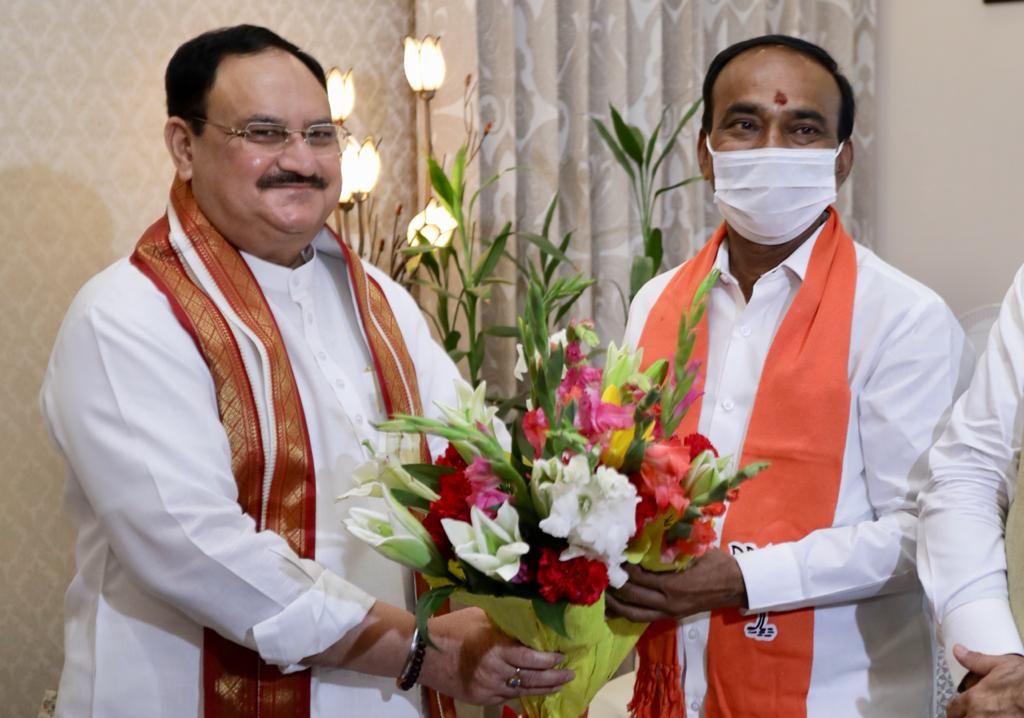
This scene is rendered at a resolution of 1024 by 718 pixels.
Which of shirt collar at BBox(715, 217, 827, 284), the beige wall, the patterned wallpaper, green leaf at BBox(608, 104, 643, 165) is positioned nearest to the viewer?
shirt collar at BBox(715, 217, 827, 284)

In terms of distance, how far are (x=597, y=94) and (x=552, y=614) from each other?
2.76 metres

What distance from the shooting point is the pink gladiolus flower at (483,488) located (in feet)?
4.90

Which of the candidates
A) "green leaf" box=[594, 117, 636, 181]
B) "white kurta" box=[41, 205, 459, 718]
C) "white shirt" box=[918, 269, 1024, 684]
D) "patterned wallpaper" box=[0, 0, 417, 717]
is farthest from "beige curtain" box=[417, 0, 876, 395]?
"white shirt" box=[918, 269, 1024, 684]

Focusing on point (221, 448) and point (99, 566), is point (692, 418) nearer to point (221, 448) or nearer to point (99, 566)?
point (221, 448)

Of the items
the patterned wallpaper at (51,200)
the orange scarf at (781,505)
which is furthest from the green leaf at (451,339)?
the orange scarf at (781,505)

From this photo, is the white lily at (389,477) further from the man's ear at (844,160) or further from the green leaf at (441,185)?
the green leaf at (441,185)

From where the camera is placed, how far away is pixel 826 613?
1.97 m

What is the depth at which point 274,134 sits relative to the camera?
2.00 m

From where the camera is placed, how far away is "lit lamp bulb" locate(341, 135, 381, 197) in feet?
11.2

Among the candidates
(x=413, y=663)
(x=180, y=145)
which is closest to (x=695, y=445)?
(x=413, y=663)

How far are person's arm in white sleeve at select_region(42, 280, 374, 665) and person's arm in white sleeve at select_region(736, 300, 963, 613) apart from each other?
681mm

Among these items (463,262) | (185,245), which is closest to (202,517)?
(185,245)

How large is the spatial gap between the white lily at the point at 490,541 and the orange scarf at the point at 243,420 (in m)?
0.52

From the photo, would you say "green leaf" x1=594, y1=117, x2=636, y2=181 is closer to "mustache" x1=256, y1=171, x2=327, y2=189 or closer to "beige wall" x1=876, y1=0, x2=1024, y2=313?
"beige wall" x1=876, y1=0, x2=1024, y2=313
